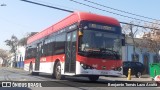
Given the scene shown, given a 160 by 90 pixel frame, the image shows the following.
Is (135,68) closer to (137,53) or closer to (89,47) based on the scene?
(89,47)

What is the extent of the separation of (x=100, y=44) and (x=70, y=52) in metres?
1.89

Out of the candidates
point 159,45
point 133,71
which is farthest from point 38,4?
point 159,45

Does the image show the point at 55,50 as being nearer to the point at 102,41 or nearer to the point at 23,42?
→ the point at 102,41

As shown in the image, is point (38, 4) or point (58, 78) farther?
point (58, 78)

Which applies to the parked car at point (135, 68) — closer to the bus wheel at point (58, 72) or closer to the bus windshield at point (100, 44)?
the bus wheel at point (58, 72)

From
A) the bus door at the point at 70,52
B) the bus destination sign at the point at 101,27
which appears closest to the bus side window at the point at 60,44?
the bus door at the point at 70,52

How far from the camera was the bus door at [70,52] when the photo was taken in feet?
50.6

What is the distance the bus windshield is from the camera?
585 inches

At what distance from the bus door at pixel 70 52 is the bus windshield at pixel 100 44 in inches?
30.5

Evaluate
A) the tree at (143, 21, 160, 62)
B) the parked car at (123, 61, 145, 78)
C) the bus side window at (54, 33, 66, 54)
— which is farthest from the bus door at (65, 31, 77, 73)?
the tree at (143, 21, 160, 62)

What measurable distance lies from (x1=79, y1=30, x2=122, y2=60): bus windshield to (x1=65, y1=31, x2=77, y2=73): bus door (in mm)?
774

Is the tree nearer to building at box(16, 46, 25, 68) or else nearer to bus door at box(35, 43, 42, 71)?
bus door at box(35, 43, 42, 71)

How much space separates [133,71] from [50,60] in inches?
519

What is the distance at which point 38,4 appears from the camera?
16.6 metres
